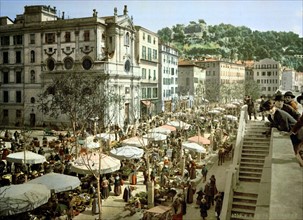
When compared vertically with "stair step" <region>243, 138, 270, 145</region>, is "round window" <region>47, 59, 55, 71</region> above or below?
above

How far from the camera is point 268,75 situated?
4737 inches

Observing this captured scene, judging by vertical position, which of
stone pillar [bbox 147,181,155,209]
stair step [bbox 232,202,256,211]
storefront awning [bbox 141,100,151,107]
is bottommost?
stone pillar [bbox 147,181,155,209]

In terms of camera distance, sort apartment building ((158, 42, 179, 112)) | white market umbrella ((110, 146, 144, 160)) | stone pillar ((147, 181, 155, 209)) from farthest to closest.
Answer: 1. apartment building ((158, 42, 179, 112))
2. white market umbrella ((110, 146, 144, 160))
3. stone pillar ((147, 181, 155, 209))

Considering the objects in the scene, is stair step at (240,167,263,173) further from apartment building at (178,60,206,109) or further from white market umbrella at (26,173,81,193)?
apartment building at (178,60,206,109)

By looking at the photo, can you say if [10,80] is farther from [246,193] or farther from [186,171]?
[246,193]

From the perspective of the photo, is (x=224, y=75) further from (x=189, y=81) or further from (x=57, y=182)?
(x=57, y=182)

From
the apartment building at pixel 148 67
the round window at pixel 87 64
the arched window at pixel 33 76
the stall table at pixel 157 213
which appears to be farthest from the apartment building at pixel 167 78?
the stall table at pixel 157 213

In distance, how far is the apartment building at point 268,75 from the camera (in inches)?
4688

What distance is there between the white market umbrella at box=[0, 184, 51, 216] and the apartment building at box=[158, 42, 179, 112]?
58.3 m

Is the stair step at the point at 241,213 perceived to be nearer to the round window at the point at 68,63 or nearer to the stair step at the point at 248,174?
the stair step at the point at 248,174

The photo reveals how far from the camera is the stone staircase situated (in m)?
15.2

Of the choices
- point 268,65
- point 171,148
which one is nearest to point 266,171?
point 171,148

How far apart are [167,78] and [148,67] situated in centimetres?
1200

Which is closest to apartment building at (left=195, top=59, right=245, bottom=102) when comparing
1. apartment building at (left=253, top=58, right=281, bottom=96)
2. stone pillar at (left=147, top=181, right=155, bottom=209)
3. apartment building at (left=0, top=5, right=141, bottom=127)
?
apartment building at (left=253, top=58, right=281, bottom=96)
